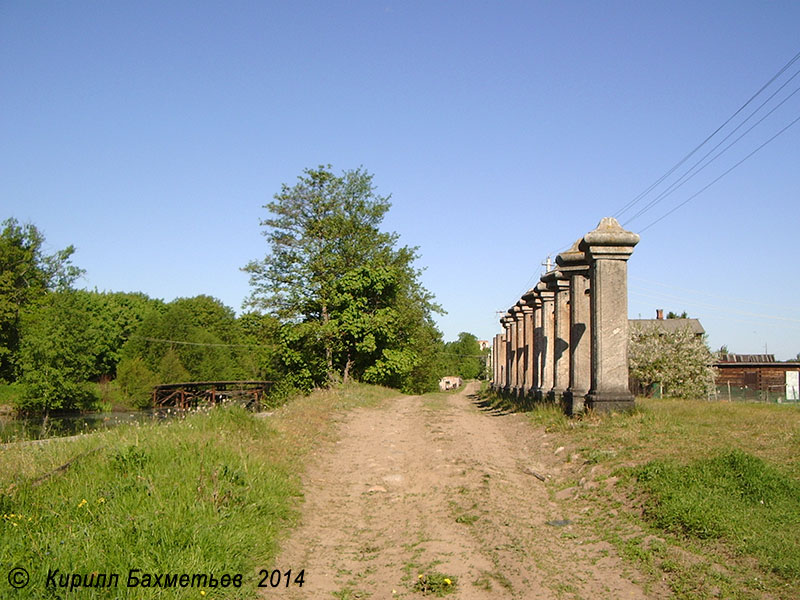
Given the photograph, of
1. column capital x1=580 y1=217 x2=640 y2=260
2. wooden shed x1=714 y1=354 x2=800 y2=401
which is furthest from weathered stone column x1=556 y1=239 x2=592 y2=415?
wooden shed x1=714 y1=354 x2=800 y2=401

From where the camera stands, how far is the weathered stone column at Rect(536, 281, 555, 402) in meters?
16.3

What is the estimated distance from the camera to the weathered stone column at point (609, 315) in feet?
34.8

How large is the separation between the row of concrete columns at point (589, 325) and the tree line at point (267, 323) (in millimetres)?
11425

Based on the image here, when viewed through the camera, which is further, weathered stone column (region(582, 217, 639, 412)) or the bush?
the bush

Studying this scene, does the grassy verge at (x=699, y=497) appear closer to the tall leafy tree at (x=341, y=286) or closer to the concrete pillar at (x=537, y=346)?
the concrete pillar at (x=537, y=346)

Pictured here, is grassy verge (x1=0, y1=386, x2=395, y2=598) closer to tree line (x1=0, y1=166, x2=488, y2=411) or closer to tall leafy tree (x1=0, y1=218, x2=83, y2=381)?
tree line (x1=0, y1=166, x2=488, y2=411)

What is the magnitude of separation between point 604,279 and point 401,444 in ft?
14.8

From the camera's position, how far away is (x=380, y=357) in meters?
30.8

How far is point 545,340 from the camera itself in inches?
664

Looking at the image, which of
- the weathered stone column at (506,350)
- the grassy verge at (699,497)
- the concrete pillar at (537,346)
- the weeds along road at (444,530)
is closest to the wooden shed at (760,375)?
the weathered stone column at (506,350)

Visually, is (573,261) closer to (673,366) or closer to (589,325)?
(589,325)

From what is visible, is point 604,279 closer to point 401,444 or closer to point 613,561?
point 401,444

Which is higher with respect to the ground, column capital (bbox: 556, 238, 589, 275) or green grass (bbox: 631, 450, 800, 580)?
column capital (bbox: 556, 238, 589, 275)

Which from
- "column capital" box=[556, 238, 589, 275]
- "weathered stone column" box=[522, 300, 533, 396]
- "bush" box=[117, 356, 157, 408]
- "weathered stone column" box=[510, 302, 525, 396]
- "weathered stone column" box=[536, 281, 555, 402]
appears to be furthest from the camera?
"bush" box=[117, 356, 157, 408]
